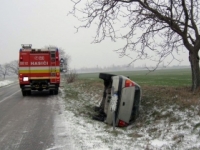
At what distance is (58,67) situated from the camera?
52.2 ft

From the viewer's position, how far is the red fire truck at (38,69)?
15594 millimetres

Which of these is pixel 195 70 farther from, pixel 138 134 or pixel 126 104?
pixel 138 134

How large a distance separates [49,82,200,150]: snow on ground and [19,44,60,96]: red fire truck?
25.8ft

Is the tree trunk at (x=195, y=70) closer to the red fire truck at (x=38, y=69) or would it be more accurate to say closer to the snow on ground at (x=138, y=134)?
the snow on ground at (x=138, y=134)

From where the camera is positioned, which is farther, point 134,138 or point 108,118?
point 108,118

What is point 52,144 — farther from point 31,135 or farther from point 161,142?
point 161,142

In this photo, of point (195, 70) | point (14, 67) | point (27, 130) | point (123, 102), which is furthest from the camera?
point (14, 67)

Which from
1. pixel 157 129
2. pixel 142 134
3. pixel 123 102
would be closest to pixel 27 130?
pixel 123 102

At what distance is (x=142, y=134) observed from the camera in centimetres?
703

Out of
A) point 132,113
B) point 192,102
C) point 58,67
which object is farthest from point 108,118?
point 58,67

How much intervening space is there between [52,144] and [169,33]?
737 centimetres

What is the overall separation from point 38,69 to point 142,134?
10.3m

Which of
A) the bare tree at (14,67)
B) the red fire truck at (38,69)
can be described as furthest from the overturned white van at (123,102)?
the bare tree at (14,67)

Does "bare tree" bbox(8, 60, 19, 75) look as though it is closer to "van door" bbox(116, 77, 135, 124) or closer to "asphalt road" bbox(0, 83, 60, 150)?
"asphalt road" bbox(0, 83, 60, 150)
